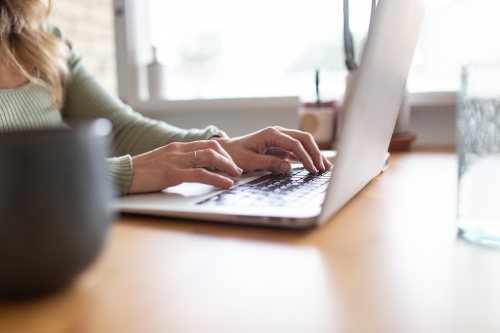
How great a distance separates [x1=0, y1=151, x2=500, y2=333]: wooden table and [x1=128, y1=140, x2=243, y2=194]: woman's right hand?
0.13 metres

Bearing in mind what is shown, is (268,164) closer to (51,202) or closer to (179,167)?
(179,167)

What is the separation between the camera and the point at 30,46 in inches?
41.6

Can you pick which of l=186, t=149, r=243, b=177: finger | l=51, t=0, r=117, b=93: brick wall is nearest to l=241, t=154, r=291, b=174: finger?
l=186, t=149, r=243, b=177: finger

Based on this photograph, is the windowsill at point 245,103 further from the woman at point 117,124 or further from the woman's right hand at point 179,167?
the woman's right hand at point 179,167

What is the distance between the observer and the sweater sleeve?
1115 mm

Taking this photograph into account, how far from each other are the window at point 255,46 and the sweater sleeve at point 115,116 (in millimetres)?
634

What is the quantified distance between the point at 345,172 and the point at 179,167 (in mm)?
288

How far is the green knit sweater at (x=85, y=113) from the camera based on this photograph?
3.24 feet

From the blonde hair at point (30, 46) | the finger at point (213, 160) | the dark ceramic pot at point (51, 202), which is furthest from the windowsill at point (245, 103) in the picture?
the dark ceramic pot at point (51, 202)

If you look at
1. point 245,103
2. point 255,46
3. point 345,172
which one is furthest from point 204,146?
point 255,46

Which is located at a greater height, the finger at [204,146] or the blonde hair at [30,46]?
the blonde hair at [30,46]

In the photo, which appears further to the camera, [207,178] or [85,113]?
[85,113]

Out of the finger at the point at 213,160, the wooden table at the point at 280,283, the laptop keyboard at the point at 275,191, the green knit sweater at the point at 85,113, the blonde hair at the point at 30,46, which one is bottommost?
the wooden table at the point at 280,283

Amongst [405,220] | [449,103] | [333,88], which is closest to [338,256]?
[405,220]
